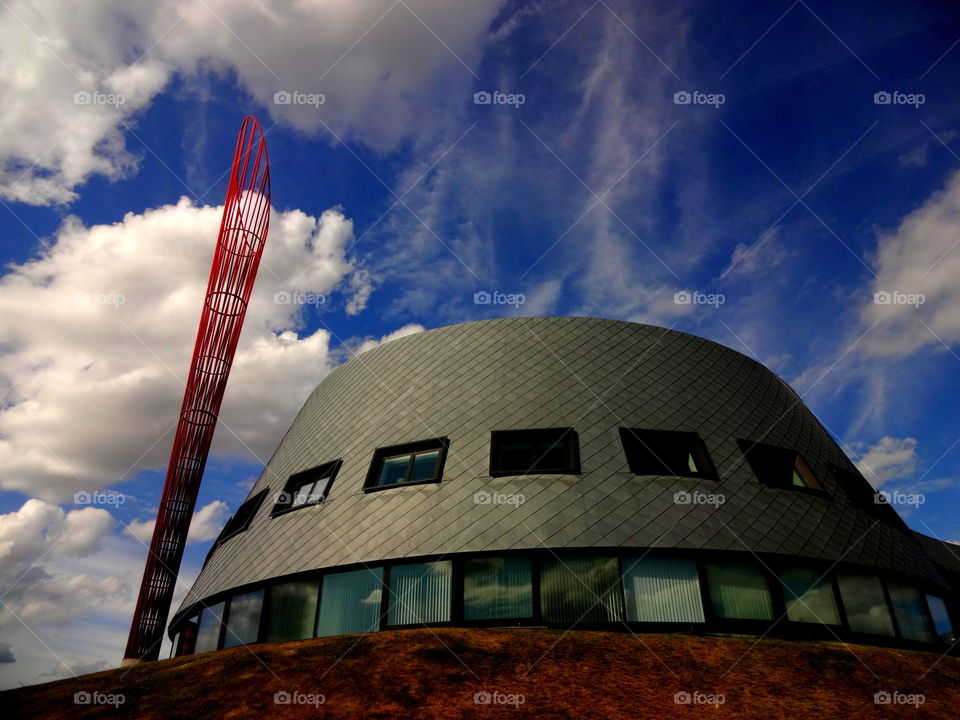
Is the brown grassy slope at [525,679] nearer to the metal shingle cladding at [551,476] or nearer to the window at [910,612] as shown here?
the window at [910,612]

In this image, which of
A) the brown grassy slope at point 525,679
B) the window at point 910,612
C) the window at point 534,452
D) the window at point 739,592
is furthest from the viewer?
the window at point 534,452

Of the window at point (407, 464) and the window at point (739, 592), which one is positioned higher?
the window at point (407, 464)

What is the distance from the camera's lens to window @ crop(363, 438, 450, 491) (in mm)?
19031

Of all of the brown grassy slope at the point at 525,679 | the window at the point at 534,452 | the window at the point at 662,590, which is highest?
the window at the point at 534,452

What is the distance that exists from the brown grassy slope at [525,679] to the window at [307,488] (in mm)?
5895

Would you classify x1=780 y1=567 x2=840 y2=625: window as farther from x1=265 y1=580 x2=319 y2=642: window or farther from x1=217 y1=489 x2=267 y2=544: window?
x1=217 y1=489 x2=267 y2=544: window

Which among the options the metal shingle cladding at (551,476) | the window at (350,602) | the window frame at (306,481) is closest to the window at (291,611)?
the window at (350,602)

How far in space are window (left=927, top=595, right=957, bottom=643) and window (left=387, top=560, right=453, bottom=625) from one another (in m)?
13.6

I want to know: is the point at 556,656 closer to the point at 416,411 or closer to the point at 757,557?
the point at 757,557

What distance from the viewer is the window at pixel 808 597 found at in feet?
52.5

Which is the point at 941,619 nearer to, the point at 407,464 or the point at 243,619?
the point at 407,464

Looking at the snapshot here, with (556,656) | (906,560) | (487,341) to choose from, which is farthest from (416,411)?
(906,560)

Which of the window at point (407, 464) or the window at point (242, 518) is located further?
the window at point (242, 518)

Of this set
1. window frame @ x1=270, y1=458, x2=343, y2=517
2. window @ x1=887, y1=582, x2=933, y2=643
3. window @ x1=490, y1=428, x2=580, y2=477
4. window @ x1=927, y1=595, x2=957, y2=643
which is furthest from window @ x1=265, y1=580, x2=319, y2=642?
window @ x1=927, y1=595, x2=957, y2=643
